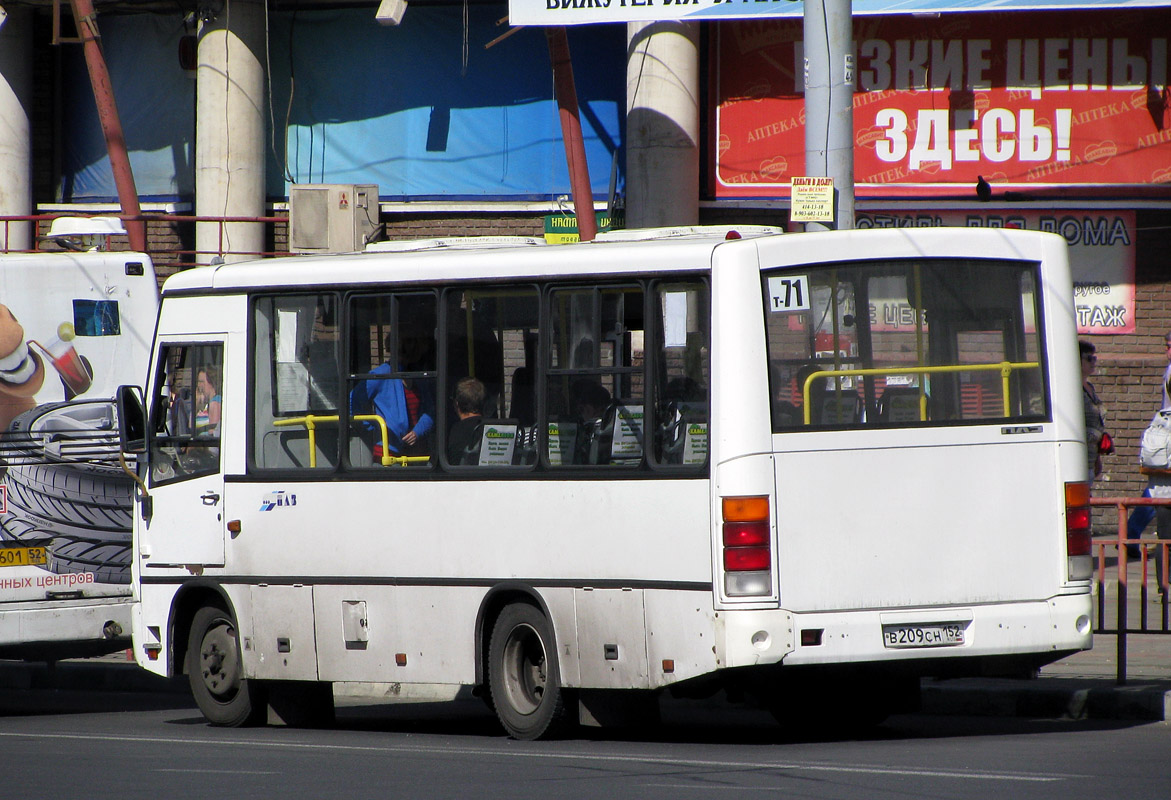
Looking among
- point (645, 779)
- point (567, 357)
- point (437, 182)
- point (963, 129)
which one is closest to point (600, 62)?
point (437, 182)

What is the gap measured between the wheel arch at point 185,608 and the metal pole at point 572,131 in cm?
715

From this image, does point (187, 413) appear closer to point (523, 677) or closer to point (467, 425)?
point (467, 425)

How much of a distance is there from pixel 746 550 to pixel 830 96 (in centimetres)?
405

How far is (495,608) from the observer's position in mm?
9320

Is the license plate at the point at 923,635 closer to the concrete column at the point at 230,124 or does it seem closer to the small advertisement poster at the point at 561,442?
the small advertisement poster at the point at 561,442

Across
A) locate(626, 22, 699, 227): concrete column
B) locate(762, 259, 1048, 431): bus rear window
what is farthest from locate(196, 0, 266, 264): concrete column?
locate(762, 259, 1048, 431): bus rear window

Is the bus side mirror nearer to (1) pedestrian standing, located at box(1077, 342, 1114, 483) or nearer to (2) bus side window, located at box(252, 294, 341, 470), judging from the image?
(2) bus side window, located at box(252, 294, 341, 470)

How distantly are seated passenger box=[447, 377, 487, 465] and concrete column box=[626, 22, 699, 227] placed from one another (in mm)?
8800

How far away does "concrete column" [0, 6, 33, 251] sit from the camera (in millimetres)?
20125

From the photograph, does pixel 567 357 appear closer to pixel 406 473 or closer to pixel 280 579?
pixel 406 473

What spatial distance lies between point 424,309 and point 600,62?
9.67 m

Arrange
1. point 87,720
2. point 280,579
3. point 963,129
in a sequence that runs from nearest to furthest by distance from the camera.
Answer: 1. point 280,579
2. point 87,720
3. point 963,129

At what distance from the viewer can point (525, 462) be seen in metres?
9.11

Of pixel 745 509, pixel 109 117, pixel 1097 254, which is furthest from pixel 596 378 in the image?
pixel 109 117
